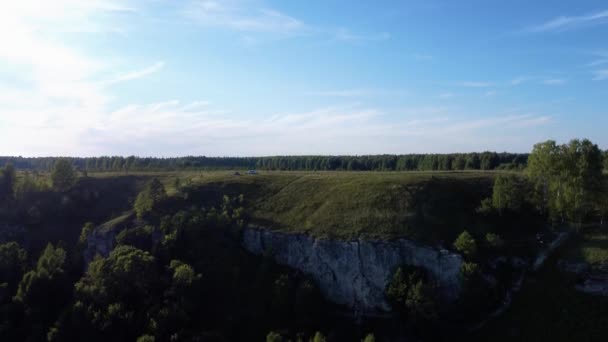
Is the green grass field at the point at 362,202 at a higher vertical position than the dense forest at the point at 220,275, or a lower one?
higher

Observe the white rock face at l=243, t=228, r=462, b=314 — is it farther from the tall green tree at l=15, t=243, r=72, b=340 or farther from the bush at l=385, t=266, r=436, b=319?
the tall green tree at l=15, t=243, r=72, b=340

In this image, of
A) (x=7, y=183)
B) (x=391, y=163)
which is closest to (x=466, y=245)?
(x=391, y=163)

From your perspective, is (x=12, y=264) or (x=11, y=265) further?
(x=12, y=264)

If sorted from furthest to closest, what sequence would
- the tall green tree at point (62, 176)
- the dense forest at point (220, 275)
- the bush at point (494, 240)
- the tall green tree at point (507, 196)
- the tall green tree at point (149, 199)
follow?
the tall green tree at point (62, 176) < the tall green tree at point (149, 199) < the tall green tree at point (507, 196) < the bush at point (494, 240) < the dense forest at point (220, 275)

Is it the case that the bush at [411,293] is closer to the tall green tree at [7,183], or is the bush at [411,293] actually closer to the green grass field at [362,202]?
the green grass field at [362,202]

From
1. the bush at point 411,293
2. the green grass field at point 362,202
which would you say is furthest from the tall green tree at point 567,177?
the bush at point 411,293

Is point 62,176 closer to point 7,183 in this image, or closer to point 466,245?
point 7,183
